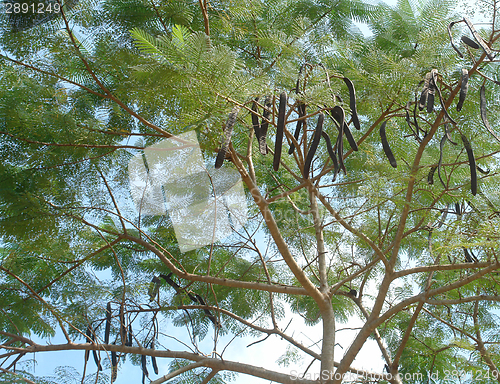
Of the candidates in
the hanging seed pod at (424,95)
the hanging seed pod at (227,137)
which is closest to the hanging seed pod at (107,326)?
the hanging seed pod at (227,137)

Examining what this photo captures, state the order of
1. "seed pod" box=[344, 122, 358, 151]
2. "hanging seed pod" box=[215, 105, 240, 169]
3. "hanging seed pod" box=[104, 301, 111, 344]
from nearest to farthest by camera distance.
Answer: "hanging seed pod" box=[215, 105, 240, 169]
"seed pod" box=[344, 122, 358, 151]
"hanging seed pod" box=[104, 301, 111, 344]

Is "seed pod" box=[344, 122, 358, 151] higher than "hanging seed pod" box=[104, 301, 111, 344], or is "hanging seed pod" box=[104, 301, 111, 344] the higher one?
"seed pod" box=[344, 122, 358, 151]

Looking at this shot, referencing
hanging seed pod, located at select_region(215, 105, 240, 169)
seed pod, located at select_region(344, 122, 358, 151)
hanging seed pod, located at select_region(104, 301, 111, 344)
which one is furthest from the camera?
hanging seed pod, located at select_region(104, 301, 111, 344)

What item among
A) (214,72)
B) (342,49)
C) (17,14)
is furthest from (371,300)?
(17,14)

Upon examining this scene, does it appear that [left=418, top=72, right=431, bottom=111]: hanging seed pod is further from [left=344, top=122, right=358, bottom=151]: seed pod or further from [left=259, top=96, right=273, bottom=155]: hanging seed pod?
[left=259, top=96, right=273, bottom=155]: hanging seed pod

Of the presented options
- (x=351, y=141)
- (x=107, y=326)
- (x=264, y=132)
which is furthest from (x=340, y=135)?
(x=107, y=326)

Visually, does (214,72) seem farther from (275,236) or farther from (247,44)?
(247,44)

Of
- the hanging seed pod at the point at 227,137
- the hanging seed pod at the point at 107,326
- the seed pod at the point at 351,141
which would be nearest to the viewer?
the hanging seed pod at the point at 227,137

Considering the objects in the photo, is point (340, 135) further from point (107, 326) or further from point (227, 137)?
point (107, 326)

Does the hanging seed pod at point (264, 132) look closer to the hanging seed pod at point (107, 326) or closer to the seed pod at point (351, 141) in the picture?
the seed pod at point (351, 141)

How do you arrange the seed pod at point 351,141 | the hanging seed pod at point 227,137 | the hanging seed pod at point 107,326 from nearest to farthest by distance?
1. the hanging seed pod at point 227,137
2. the seed pod at point 351,141
3. the hanging seed pod at point 107,326

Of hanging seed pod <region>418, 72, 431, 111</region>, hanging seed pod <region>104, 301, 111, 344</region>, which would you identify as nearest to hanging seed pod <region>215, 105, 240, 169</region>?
hanging seed pod <region>418, 72, 431, 111</region>

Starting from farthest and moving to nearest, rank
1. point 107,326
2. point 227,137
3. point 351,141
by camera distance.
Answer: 1. point 107,326
2. point 351,141
3. point 227,137

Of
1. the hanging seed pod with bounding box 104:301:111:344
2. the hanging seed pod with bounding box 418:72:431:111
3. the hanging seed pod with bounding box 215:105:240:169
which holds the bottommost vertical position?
the hanging seed pod with bounding box 104:301:111:344
